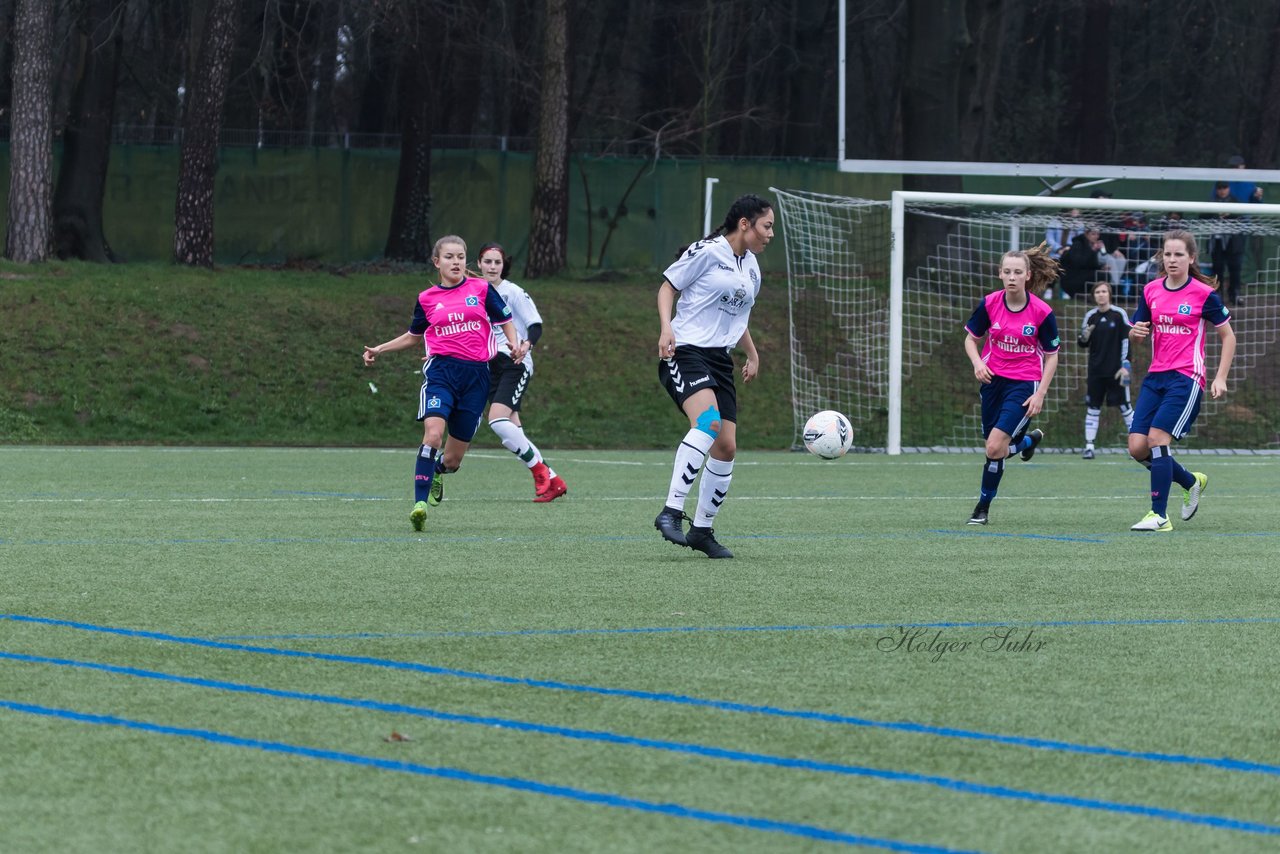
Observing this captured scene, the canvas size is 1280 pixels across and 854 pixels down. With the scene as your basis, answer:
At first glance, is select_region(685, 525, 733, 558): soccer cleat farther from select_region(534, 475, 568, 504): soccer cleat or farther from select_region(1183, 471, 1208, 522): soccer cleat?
select_region(1183, 471, 1208, 522): soccer cleat

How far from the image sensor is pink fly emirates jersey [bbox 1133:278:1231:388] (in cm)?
1103

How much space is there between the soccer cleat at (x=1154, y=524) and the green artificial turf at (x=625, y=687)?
1.18ft

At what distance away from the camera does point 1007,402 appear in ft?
39.2

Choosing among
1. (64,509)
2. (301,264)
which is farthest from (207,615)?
Result: (301,264)

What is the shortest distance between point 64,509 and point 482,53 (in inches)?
866

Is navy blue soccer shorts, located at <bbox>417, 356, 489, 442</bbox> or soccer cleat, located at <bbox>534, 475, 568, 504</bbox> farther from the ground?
navy blue soccer shorts, located at <bbox>417, 356, 489, 442</bbox>

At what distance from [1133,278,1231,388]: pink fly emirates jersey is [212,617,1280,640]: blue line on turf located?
14.2 feet

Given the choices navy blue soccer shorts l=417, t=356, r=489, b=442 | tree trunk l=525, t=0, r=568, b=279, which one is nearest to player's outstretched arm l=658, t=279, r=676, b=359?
navy blue soccer shorts l=417, t=356, r=489, b=442

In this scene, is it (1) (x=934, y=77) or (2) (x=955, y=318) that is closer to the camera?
(1) (x=934, y=77)

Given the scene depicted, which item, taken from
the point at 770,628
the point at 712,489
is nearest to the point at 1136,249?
the point at 712,489

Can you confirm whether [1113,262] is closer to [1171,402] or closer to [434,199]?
[434,199]

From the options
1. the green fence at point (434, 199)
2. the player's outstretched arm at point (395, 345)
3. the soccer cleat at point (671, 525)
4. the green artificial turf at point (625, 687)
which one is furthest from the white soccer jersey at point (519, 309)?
the green fence at point (434, 199)

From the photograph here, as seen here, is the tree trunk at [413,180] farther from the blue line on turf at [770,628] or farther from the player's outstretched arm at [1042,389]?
the blue line on turf at [770,628]

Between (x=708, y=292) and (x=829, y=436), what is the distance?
2431mm
